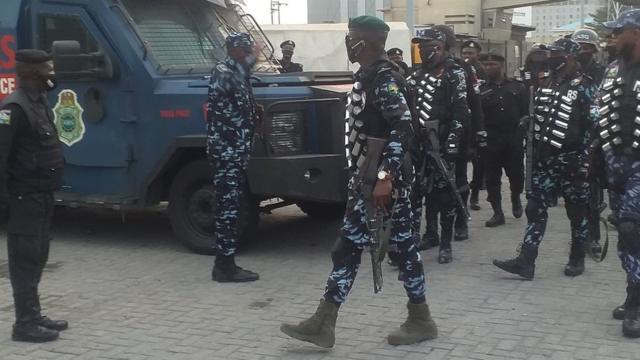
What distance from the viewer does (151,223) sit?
8773 millimetres

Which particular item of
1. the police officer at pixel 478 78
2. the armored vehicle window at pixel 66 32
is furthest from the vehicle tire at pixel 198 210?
the police officer at pixel 478 78

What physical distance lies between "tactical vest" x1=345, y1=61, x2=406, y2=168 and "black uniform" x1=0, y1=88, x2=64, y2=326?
5.90 feet

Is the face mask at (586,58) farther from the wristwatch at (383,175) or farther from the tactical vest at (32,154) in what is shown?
the tactical vest at (32,154)

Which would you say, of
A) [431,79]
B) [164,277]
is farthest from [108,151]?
[431,79]

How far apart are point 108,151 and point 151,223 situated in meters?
1.59

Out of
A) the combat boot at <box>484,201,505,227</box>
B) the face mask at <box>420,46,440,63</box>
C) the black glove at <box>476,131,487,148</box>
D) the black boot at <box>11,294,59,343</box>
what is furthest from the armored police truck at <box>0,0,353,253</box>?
the black boot at <box>11,294,59,343</box>

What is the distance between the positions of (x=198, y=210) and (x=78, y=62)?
1.64m

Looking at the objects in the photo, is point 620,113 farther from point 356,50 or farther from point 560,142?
point 356,50

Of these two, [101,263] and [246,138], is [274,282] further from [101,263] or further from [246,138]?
[101,263]

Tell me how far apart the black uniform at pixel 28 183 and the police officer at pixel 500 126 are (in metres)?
4.69

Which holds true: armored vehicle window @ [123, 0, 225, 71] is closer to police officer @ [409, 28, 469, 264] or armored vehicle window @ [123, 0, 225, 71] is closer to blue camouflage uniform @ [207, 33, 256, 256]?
blue camouflage uniform @ [207, 33, 256, 256]

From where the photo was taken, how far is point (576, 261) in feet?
20.7

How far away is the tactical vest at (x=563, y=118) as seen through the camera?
233 inches

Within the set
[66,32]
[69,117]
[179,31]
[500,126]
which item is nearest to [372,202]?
[179,31]
